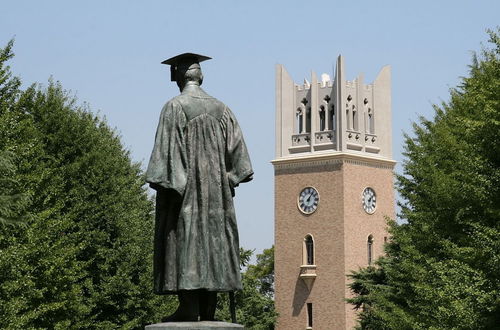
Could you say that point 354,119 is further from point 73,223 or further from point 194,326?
point 194,326

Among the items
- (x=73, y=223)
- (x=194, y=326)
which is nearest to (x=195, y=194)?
(x=194, y=326)

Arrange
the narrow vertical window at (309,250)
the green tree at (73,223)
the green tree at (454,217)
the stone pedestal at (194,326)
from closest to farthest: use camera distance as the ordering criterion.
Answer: the stone pedestal at (194,326)
the green tree at (454,217)
the green tree at (73,223)
the narrow vertical window at (309,250)

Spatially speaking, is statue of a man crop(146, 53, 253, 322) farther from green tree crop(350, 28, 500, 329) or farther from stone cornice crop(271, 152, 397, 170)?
stone cornice crop(271, 152, 397, 170)

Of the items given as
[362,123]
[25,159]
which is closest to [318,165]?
[362,123]

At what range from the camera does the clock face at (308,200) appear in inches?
2972

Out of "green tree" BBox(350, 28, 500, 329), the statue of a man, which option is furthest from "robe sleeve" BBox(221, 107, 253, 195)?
"green tree" BBox(350, 28, 500, 329)

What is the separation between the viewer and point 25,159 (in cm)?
3281

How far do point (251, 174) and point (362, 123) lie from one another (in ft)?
216

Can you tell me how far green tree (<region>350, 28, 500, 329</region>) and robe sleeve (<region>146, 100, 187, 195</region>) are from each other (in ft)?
44.1

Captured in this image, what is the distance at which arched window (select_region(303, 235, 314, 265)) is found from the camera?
74938 mm

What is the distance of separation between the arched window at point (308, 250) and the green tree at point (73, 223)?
31129 millimetres

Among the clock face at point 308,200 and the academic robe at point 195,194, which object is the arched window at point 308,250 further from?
the academic robe at point 195,194

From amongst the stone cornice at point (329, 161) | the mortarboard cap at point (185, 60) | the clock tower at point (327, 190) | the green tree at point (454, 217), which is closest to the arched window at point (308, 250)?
the clock tower at point (327, 190)

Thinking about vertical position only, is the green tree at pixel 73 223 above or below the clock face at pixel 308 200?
below
